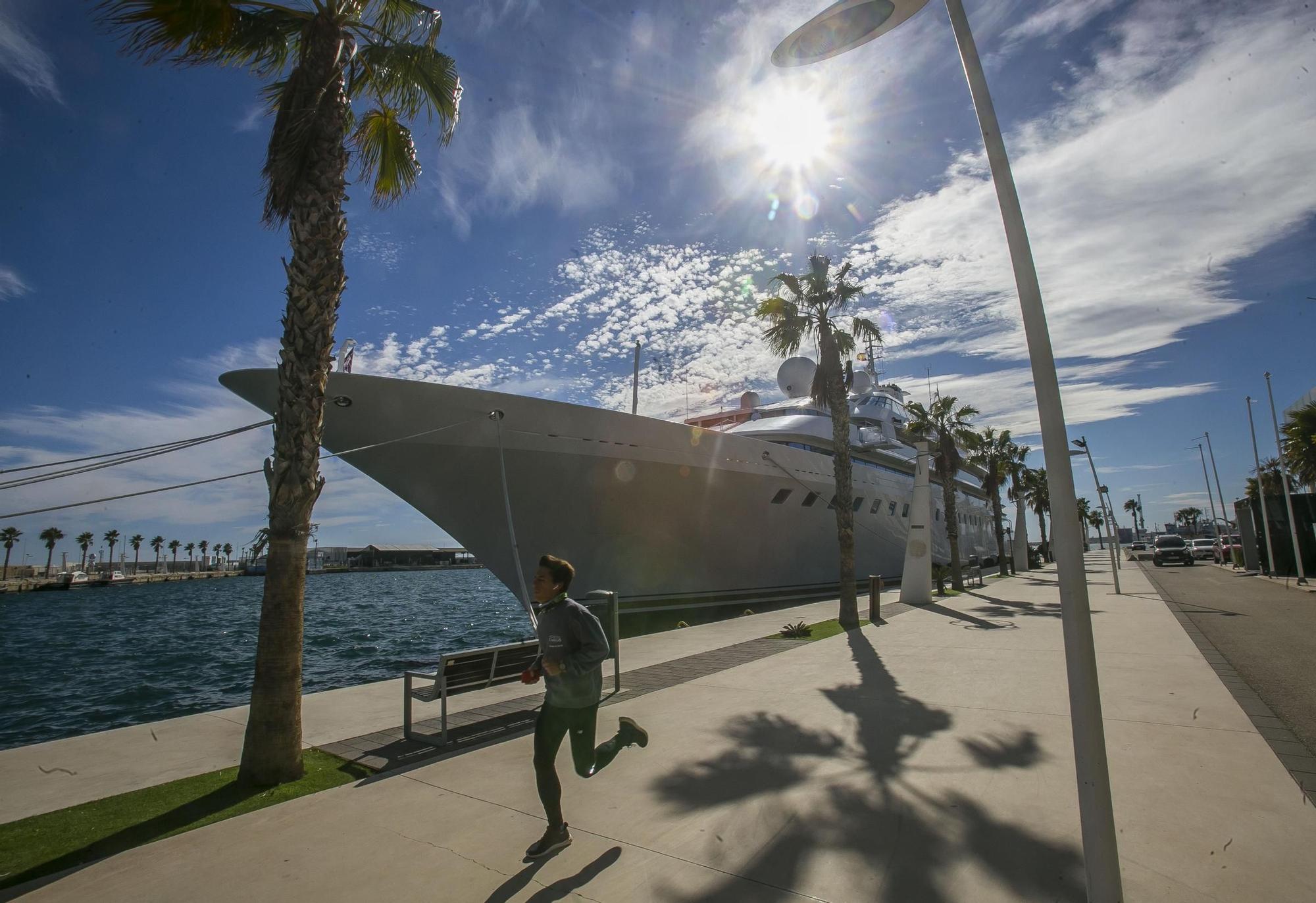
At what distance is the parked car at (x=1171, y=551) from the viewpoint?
1505 inches

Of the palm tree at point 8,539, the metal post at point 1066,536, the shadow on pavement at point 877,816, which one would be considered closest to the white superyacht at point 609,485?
the shadow on pavement at point 877,816

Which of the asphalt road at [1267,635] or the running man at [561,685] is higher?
the running man at [561,685]

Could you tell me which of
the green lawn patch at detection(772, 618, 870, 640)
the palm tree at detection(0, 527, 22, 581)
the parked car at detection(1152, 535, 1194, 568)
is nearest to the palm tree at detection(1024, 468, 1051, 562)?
the parked car at detection(1152, 535, 1194, 568)

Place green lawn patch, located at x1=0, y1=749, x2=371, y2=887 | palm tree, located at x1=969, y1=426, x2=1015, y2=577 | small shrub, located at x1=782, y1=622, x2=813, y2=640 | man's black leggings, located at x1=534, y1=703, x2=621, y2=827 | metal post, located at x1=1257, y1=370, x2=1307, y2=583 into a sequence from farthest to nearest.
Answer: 1. palm tree, located at x1=969, y1=426, x2=1015, y2=577
2. metal post, located at x1=1257, y1=370, x2=1307, y2=583
3. small shrub, located at x1=782, y1=622, x2=813, y2=640
4. green lawn patch, located at x1=0, y1=749, x2=371, y2=887
5. man's black leggings, located at x1=534, y1=703, x2=621, y2=827

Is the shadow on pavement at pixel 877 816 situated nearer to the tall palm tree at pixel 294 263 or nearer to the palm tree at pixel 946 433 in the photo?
the tall palm tree at pixel 294 263

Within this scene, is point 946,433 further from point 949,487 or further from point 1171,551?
point 1171,551

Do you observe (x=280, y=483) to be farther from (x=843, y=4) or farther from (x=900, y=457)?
(x=900, y=457)

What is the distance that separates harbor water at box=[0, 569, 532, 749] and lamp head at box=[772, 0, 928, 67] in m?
10.6

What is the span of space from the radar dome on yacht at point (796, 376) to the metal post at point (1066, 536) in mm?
27472

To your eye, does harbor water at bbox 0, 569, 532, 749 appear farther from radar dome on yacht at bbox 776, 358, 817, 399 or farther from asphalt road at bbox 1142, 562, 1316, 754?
radar dome on yacht at bbox 776, 358, 817, 399

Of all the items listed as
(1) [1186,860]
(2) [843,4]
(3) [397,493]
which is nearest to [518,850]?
(1) [1186,860]

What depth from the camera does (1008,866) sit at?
2971 millimetres

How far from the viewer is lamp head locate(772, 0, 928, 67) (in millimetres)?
3367

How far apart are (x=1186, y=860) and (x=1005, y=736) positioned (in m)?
1.88
